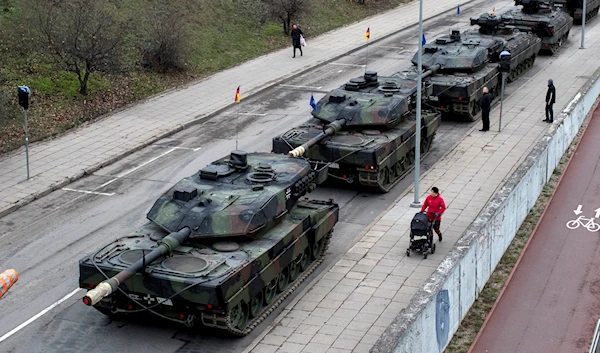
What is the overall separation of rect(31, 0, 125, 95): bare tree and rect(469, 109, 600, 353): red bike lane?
51.3 ft

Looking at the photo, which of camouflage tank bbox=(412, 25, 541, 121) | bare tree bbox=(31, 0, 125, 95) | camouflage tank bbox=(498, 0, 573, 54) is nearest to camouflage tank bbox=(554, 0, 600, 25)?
camouflage tank bbox=(498, 0, 573, 54)

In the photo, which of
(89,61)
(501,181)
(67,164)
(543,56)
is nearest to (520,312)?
(501,181)

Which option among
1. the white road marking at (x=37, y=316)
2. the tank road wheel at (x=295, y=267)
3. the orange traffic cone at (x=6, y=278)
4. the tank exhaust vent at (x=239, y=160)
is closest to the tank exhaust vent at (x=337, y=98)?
the tank exhaust vent at (x=239, y=160)

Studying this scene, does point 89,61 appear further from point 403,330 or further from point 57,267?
point 403,330

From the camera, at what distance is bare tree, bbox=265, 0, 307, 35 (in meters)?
42.6

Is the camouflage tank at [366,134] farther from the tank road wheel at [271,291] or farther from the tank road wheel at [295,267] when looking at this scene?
the tank road wheel at [271,291]

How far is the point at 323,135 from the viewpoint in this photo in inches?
950

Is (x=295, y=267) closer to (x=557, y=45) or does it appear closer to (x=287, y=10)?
(x=287, y=10)

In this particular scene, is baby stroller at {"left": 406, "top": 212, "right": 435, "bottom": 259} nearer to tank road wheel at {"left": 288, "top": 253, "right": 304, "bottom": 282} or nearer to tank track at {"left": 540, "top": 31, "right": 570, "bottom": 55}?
tank road wheel at {"left": 288, "top": 253, "right": 304, "bottom": 282}

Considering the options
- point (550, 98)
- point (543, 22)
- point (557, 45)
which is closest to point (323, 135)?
point (550, 98)

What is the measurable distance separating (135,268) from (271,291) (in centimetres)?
311

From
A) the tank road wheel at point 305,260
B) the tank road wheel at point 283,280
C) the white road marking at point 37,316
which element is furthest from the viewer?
the tank road wheel at point 305,260

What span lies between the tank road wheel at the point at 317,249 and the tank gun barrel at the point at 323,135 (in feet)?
7.77

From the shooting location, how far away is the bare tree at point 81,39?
31391mm
